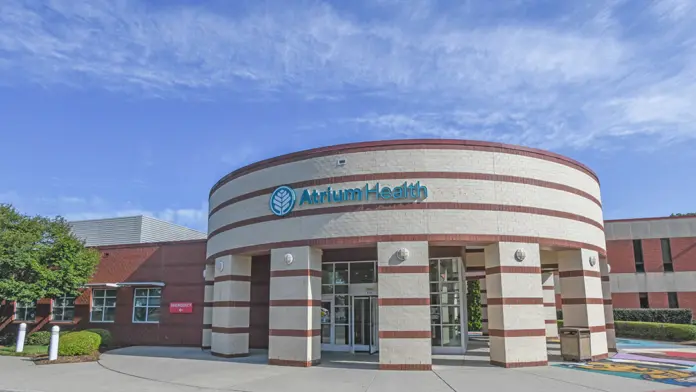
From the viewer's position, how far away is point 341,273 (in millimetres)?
19312

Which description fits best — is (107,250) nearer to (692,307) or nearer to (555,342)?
(555,342)

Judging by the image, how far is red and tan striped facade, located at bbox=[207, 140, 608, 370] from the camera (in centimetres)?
1449

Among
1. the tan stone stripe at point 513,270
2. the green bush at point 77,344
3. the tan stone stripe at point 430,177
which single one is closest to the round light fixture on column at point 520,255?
the tan stone stripe at point 513,270

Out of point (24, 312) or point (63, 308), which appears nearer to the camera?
point (63, 308)

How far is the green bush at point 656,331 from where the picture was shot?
80.4ft

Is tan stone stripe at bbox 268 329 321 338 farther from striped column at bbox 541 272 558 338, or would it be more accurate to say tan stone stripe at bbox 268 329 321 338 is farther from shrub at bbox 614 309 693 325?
shrub at bbox 614 309 693 325

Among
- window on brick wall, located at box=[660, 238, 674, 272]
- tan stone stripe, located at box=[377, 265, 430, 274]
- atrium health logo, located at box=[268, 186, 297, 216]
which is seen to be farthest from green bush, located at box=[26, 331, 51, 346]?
window on brick wall, located at box=[660, 238, 674, 272]

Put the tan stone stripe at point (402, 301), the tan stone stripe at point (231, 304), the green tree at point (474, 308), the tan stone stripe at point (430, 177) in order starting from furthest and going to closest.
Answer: the green tree at point (474, 308) → the tan stone stripe at point (231, 304) → the tan stone stripe at point (430, 177) → the tan stone stripe at point (402, 301)

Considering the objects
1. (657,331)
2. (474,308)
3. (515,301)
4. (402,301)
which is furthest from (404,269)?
(474,308)

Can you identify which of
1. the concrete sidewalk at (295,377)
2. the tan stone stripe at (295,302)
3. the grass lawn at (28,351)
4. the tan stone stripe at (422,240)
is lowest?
the grass lawn at (28,351)

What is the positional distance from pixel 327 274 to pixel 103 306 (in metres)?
12.4

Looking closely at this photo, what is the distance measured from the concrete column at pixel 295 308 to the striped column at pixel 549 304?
1363 cm

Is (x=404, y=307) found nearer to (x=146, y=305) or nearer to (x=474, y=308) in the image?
(x=146, y=305)

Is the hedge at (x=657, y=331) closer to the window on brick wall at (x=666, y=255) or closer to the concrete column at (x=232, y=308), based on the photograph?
the window on brick wall at (x=666, y=255)
